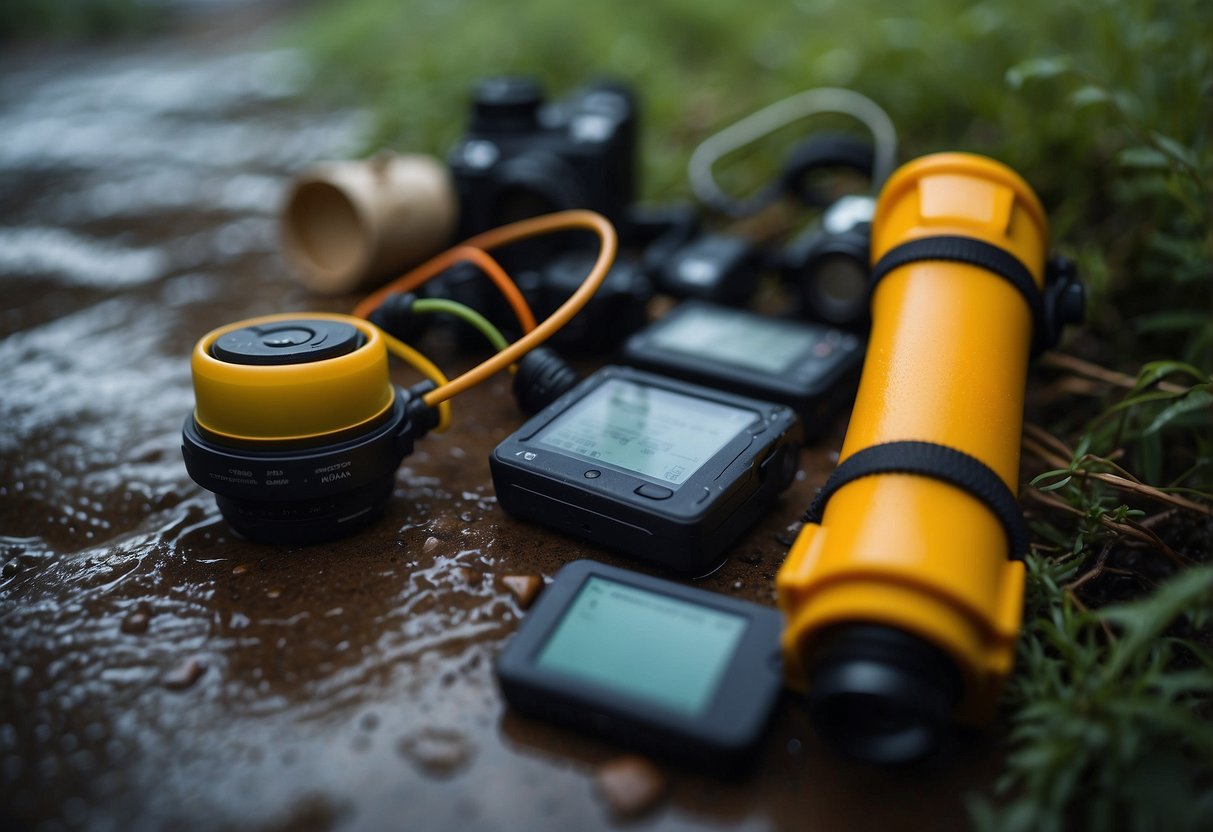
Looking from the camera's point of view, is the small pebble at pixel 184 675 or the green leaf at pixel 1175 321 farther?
the green leaf at pixel 1175 321

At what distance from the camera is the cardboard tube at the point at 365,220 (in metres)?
2.03

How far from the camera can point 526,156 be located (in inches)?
78.2

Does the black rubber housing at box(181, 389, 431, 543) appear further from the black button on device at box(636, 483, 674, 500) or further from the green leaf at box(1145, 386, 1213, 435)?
the green leaf at box(1145, 386, 1213, 435)

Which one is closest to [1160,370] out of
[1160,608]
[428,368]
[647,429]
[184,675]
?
[1160,608]

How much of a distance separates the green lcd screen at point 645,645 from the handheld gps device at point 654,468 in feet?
0.37

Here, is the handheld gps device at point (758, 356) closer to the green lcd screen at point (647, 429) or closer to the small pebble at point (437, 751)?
the green lcd screen at point (647, 429)

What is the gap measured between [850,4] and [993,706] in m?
2.97

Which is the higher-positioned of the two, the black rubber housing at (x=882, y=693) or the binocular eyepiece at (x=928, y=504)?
the binocular eyepiece at (x=928, y=504)

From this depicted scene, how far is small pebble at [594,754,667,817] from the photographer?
0.95 m

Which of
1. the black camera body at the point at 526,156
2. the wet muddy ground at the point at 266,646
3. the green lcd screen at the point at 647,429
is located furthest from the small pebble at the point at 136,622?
the black camera body at the point at 526,156

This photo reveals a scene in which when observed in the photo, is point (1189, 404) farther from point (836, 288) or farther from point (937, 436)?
point (836, 288)

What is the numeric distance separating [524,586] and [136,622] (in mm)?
513

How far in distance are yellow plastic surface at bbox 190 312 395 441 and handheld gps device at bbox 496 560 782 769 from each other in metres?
0.37

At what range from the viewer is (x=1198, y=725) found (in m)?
0.89
